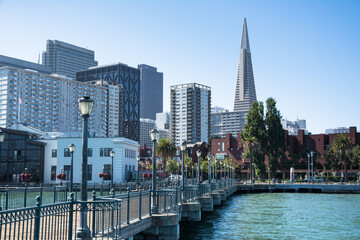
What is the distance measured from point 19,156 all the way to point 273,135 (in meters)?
59.9

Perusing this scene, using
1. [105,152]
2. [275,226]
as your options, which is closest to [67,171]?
[105,152]

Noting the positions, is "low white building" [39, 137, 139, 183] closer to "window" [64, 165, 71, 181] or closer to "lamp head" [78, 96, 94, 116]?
"window" [64, 165, 71, 181]

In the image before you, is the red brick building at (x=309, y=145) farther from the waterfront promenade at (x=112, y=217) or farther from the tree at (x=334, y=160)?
the waterfront promenade at (x=112, y=217)

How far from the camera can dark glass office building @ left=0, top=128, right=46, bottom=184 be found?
83.9 m

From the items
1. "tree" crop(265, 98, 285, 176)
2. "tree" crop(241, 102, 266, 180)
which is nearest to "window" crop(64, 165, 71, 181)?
"tree" crop(241, 102, 266, 180)

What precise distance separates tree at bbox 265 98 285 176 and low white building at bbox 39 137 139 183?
1504 inches

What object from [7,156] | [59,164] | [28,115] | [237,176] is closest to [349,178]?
[237,176]

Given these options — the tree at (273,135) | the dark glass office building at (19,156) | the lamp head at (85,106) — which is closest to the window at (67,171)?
the dark glass office building at (19,156)

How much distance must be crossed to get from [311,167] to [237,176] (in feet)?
87.2

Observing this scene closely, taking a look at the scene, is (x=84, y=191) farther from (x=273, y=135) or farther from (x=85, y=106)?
(x=273, y=135)

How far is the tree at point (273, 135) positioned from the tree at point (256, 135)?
1572mm

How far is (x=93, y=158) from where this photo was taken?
3155 inches

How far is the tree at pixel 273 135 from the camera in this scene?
344 ft

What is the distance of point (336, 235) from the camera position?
31453 mm
